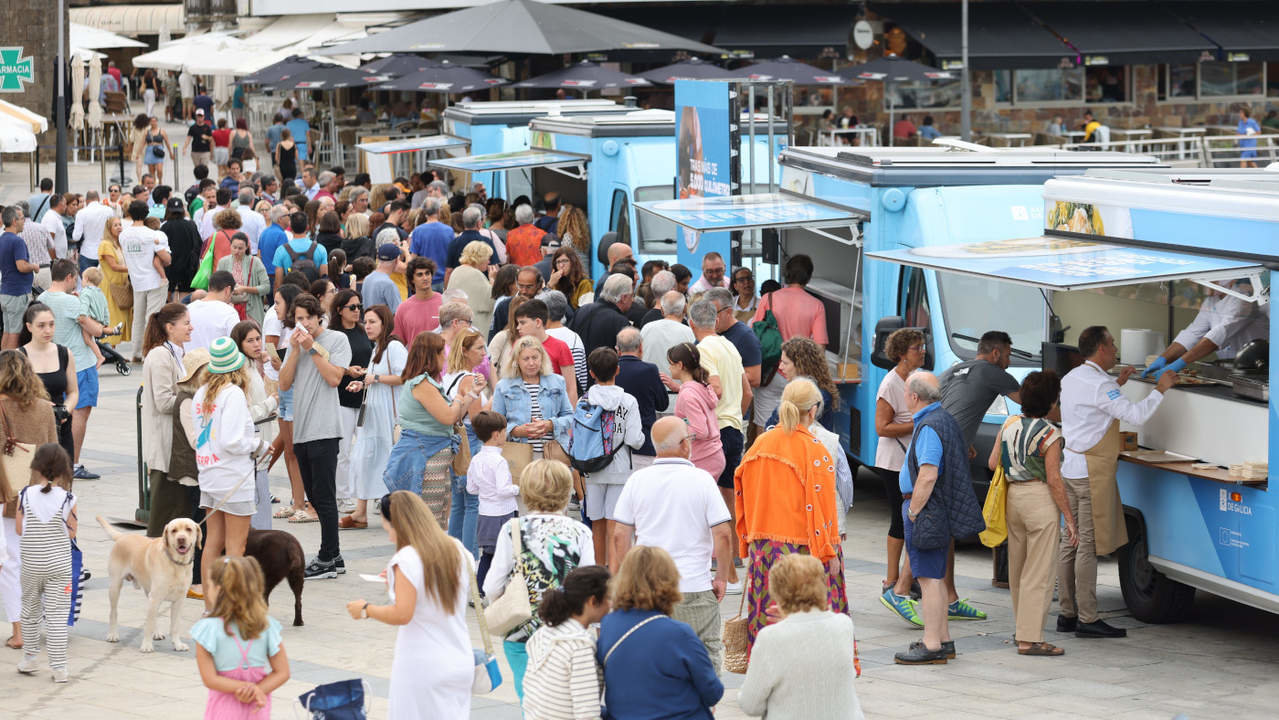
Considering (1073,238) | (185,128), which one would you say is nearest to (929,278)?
(1073,238)

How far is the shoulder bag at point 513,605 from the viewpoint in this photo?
6.60 metres

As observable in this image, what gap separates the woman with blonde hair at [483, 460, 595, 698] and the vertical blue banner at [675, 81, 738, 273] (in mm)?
8083

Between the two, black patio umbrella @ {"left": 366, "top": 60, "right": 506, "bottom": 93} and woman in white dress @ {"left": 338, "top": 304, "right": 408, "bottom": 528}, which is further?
black patio umbrella @ {"left": 366, "top": 60, "right": 506, "bottom": 93}

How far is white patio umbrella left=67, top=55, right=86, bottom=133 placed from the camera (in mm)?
32812

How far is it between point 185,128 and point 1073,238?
1726 inches

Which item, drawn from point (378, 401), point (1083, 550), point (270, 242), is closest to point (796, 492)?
point (1083, 550)

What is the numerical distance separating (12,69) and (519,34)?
7.74 m

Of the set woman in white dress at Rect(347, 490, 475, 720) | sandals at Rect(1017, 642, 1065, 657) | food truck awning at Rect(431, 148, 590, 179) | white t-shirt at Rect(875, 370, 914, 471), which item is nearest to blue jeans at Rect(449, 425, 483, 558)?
white t-shirt at Rect(875, 370, 914, 471)

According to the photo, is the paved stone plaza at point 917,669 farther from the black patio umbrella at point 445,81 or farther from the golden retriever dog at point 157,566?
the black patio umbrella at point 445,81

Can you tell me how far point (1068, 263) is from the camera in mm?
8820

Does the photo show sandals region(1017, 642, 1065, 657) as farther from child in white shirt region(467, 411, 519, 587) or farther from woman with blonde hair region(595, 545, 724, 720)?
woman with blonde hair region(595, 545, 724, 720)

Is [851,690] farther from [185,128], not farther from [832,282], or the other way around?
[185,128]

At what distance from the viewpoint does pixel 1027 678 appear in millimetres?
8516

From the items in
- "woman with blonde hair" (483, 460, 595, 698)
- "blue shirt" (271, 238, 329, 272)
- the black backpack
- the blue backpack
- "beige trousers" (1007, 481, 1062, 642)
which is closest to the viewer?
"woman with blonde hair" (483, 460, 595, 698)
